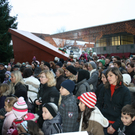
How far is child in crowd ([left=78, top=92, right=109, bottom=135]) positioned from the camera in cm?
233

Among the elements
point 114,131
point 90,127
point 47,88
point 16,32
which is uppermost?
point 16,32

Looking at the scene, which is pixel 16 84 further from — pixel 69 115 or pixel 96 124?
pixel 96 124

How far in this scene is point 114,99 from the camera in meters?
2.75

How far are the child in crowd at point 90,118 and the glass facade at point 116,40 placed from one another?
81.6 feet

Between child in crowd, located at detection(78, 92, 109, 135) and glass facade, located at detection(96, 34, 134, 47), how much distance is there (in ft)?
81.6

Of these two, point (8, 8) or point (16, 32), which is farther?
point (8, 8)

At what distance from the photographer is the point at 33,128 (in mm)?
2197

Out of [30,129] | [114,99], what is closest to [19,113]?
[30,129]

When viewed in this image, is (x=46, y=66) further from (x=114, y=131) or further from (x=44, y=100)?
(x=114, y=131)

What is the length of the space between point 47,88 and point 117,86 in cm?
163

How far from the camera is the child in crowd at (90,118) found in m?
2.33

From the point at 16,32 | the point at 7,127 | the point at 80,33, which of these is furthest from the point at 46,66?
the point at 80,33

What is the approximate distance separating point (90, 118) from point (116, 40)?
25.5 m

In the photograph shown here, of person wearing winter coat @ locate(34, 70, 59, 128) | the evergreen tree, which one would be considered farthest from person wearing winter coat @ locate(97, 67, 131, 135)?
the evergreen tree
